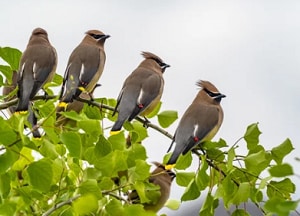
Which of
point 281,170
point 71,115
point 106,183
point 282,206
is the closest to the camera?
point 282,206

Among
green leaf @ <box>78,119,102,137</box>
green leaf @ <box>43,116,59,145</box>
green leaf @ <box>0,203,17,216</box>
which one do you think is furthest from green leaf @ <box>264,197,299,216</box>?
green leaf @ <box>78,119,102,137</box>

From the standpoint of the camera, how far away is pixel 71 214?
324cm

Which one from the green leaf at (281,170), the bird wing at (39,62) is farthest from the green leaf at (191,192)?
the bird wing at (39,62)

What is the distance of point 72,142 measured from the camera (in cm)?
296

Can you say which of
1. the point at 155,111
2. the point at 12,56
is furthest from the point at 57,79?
the point at 155,111

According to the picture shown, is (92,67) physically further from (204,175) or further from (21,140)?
(21,140)

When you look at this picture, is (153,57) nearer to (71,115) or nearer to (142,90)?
(142,90)

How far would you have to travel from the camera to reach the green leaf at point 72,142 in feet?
9.65

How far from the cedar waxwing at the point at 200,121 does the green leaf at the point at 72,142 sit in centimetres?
79

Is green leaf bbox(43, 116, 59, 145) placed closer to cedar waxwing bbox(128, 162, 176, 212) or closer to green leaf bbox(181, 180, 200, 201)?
green leaf bbox(181, 180, 200, 201)

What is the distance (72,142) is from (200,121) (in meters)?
1.36

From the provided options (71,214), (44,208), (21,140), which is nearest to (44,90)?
(44,208)

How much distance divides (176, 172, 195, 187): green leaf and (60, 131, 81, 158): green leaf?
94 centimetres

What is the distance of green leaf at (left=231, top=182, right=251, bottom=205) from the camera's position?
10.7ft
